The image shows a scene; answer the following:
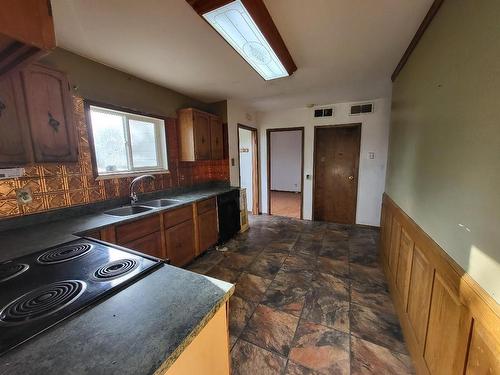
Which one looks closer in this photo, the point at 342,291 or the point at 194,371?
the point at 194,371

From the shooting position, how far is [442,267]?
1.09 metres

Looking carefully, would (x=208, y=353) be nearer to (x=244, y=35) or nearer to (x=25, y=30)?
(x=25, y=30)

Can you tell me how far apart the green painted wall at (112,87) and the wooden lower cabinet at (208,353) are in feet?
7.83

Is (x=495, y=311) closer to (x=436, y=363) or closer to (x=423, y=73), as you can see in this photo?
(x=436, y=363)

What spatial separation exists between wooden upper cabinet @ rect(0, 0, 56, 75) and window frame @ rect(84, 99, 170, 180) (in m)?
1.48

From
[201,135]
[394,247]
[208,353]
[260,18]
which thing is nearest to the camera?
[208,353]

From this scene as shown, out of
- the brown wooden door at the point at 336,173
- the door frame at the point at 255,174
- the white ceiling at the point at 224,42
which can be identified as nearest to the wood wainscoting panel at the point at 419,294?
the white ceiling at the point at 224,42

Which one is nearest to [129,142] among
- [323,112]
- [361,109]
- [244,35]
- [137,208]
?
[137,208]

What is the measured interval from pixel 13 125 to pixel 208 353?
1.74 metres

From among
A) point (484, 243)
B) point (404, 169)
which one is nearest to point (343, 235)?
point (404, 169)

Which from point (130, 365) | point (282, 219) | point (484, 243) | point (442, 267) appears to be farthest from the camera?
point (282, 219)

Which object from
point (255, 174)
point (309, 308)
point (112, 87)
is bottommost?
point (309, 308)

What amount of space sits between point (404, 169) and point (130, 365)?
7.46 feet

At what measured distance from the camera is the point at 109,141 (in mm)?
2361
